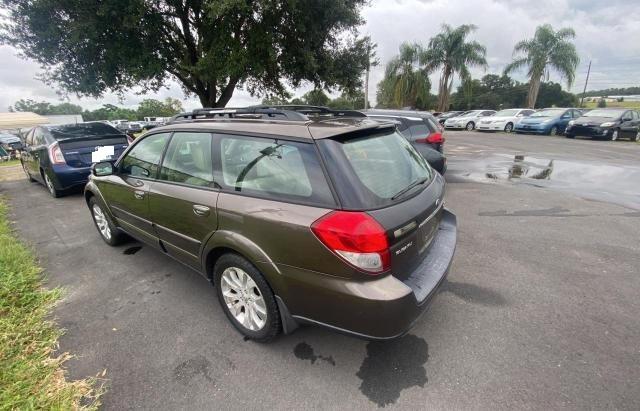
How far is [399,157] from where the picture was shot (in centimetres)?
259

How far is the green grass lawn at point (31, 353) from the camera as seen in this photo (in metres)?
1.92

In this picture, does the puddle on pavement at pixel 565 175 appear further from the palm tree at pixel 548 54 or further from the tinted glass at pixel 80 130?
the palm tree at pixel 548 54

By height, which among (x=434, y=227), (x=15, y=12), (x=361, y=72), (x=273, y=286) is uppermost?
(x=15, y=12)

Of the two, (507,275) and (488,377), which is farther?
(507,275)

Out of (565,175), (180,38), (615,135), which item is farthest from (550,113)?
(180,38)

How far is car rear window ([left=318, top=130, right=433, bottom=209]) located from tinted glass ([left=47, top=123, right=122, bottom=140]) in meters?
6.57

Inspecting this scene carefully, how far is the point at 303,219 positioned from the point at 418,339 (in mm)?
1352

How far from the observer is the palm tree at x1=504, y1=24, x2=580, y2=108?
26250mm

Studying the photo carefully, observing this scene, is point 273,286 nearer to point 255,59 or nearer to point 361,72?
point 255,59

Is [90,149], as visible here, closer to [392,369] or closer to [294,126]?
[294,126]

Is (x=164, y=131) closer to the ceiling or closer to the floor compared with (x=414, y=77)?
closer to the floor

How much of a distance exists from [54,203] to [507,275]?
7788 millimetres

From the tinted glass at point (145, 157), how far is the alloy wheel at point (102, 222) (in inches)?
→ 37.8

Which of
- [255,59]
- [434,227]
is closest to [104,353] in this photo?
[434,227]
